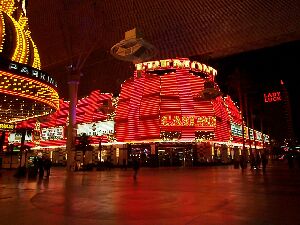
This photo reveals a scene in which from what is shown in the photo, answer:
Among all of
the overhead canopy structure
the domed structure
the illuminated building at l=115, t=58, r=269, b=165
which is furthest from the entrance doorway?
the domed structure

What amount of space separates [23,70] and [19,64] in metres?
0.44

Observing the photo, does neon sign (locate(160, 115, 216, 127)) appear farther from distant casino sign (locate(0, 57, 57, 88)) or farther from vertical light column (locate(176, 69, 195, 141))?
distant casino sign (locate(0, 57, 57, 88))

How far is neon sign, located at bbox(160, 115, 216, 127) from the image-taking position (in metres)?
44.2

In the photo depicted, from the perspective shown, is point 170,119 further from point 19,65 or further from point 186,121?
point 19,65

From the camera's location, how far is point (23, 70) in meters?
19.8

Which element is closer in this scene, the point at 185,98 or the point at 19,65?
the point at 19,65

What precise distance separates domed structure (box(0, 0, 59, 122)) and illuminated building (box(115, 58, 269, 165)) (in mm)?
20189

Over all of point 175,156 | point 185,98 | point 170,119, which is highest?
point 185,98

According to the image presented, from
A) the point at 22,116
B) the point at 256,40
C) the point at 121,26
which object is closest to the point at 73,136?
the point at 22,116

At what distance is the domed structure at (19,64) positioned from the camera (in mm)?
19797

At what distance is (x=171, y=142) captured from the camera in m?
47.2

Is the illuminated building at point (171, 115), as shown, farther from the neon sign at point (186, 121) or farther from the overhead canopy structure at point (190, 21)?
the overhead canopy structure at point (190, 21)

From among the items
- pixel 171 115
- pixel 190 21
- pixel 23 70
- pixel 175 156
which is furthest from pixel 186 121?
pixel 23 70

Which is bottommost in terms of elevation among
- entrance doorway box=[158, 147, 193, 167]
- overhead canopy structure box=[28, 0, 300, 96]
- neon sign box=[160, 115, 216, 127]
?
entrance doorway box=[158, 147, 193, 167]
